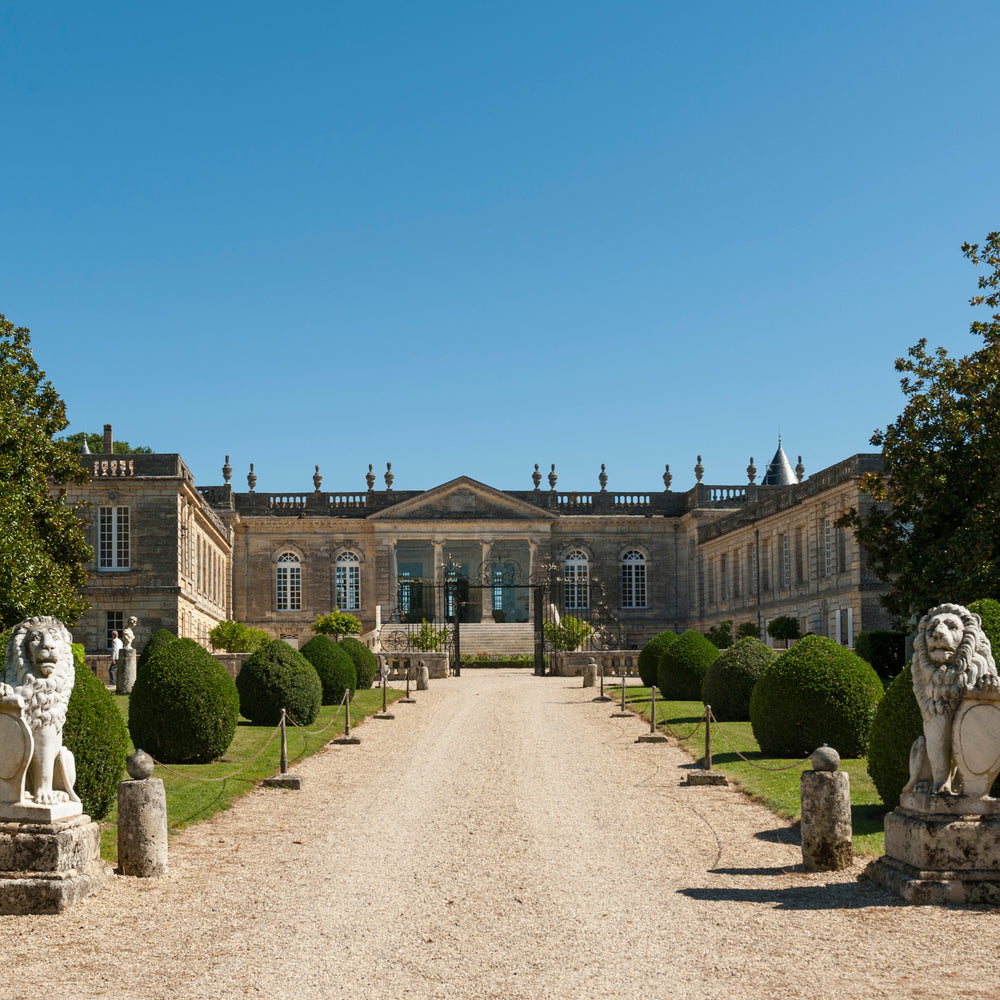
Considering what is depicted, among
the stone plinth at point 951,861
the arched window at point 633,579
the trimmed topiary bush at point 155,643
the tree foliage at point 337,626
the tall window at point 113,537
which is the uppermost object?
the tall window at point 113,537

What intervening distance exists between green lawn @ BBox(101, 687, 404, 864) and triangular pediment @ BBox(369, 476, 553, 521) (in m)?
30.6

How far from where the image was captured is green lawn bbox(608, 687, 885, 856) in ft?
33.1

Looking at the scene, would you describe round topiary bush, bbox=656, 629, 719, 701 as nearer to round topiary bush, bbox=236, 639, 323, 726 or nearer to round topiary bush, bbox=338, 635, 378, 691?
round topiary bush, bbox=338, 635, 378, 691

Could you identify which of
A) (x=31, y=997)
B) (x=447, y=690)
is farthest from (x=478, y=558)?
(x=31, y=997)

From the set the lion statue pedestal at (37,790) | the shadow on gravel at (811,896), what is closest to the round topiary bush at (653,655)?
the shadow on gravel at (811,896)

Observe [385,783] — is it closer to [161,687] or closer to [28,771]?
[161,687]

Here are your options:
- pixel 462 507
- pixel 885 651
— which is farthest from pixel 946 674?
pixel 462 507

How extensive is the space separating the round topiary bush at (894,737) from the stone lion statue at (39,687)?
615 centimetres

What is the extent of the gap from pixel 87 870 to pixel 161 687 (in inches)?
260

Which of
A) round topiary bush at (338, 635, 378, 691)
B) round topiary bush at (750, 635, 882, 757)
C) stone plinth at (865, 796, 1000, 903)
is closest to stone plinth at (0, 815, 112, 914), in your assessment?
stone plinth at (865, 796, 1000, 903)

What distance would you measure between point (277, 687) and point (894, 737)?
445 inches

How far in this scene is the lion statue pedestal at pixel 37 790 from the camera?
23.6 ft

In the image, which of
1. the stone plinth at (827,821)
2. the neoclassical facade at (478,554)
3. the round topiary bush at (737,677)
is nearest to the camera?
the stone plinth at (827,821)

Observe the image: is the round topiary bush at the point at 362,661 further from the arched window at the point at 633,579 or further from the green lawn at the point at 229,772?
the arched window at the point at 633,579
